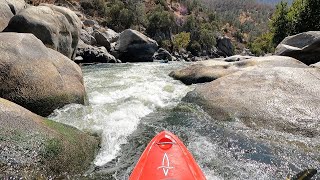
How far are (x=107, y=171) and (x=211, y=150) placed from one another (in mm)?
2610

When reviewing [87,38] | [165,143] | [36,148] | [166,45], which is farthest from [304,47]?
[166,45]

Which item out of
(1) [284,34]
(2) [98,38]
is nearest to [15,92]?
(2) [98,38]

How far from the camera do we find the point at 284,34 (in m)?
35.4

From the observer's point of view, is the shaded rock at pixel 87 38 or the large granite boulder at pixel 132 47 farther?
the large granite boulder at pixel 132 47

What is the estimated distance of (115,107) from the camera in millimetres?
10336

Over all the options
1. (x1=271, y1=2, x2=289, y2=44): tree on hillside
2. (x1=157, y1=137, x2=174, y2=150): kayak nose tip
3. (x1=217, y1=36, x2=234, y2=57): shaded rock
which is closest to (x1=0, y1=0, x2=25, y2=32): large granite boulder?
(x1=157, y1=137, x2=174, y2=150): kayak nose tip

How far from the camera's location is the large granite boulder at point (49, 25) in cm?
1267

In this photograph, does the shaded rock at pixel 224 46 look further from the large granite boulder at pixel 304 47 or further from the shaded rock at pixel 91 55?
the large granite boulder at pixel 304 47

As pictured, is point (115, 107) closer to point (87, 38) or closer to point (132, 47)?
point (87, 38)

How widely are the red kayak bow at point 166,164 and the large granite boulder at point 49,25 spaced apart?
8901 mm

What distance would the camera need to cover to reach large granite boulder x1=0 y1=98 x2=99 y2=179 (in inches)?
203

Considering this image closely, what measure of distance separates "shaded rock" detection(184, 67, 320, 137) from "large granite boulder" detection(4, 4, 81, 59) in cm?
686

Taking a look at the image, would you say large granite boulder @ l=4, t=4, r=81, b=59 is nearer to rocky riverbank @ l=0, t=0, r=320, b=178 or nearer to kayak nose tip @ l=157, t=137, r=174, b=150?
rocky riverbank @ l=0, t=0, r=320, b=178

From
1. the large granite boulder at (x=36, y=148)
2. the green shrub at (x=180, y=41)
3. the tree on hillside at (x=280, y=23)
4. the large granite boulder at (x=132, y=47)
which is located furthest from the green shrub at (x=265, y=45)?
the large granite boulder at (x=36, y=148)
